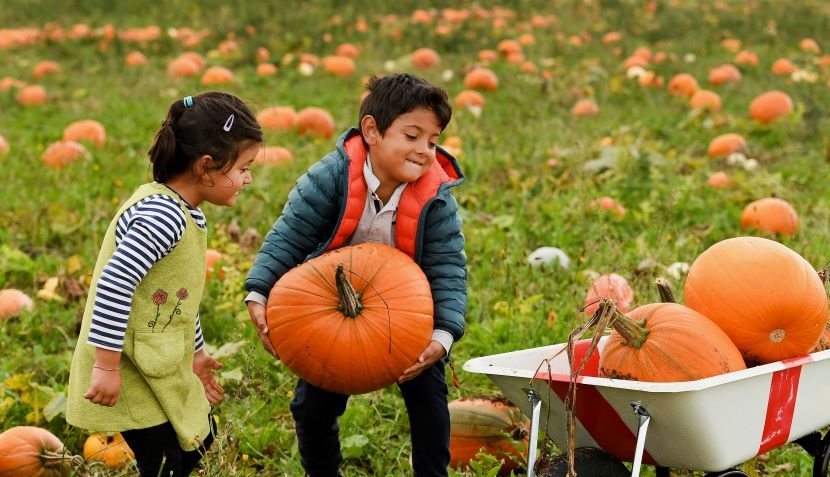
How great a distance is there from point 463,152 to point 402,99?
453 cm

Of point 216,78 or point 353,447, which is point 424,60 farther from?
point 353,447

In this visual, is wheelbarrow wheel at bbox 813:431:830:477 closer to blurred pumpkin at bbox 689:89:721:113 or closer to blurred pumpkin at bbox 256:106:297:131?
blurred pumpkin at bbox 256:106:297:131

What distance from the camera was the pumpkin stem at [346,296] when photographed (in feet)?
9.37

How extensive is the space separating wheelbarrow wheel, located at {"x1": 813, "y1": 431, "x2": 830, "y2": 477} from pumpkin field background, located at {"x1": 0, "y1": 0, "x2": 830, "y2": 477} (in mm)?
408

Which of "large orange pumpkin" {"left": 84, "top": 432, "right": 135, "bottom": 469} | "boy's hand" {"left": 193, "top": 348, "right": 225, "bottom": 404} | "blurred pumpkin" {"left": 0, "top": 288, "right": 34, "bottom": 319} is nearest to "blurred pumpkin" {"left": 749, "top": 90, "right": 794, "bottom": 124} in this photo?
"blurred pumpkin" {"left": 0, "top": 288, "right": 34, "bottom": 319}

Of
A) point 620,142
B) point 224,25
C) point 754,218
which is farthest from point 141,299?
point 224,25

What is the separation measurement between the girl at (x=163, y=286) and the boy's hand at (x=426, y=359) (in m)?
0.69

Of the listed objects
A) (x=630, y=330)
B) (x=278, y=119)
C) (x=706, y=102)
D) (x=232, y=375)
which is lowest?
(x=232, y=375)

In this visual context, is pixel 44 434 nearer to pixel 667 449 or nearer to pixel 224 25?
pixel 667 449

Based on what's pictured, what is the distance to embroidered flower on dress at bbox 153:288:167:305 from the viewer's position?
2770mm

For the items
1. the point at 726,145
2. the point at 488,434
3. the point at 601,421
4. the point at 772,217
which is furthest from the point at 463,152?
the point at 601,421

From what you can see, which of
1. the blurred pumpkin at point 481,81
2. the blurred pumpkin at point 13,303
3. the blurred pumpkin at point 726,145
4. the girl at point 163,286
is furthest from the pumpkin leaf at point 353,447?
the blurred pumpkin at point 481,81

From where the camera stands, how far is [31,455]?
333 cm

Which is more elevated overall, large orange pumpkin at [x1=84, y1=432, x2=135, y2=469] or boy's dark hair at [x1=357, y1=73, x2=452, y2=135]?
boy's dark hair at [x1=357, y1=73, x2=452, y2=135]
